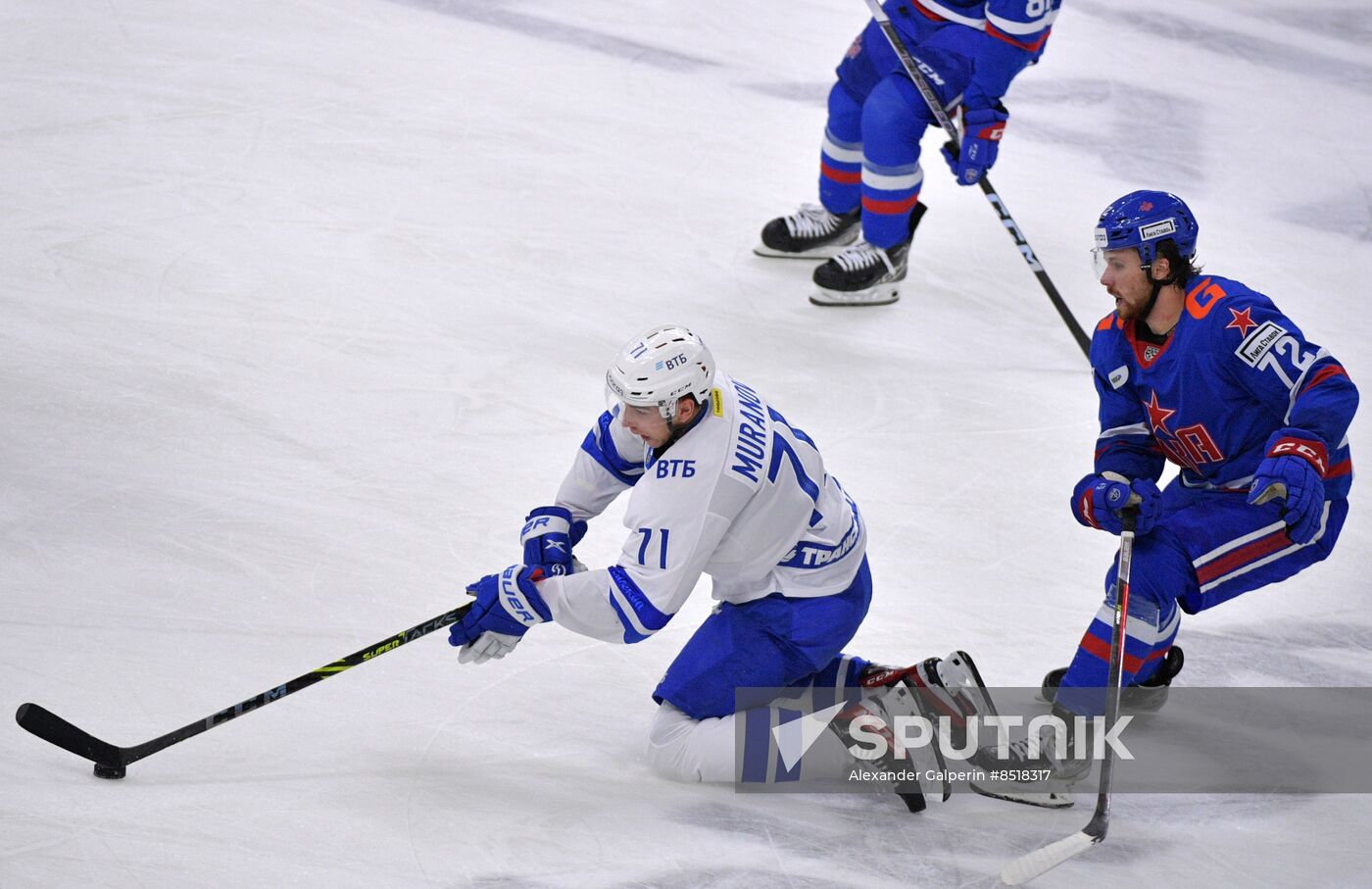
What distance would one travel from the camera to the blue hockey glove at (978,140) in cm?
457

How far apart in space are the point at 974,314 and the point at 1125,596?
2297 millimetres

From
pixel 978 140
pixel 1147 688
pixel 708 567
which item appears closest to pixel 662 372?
pixel 708 567

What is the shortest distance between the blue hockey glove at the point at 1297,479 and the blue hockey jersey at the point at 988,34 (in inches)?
84.6

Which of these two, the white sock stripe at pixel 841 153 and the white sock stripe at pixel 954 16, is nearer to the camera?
the white sock stripe at pixel 954 16

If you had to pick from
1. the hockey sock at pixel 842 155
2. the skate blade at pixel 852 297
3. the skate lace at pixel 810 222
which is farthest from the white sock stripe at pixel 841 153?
the skate blade at pixel 852 297

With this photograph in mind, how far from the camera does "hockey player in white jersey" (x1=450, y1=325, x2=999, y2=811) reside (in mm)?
2576

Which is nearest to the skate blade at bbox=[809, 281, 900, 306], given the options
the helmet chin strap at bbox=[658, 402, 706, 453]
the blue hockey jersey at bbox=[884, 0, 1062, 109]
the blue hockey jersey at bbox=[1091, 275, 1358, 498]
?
the blue hockey jersey at bbox=[884, 0, 1062, 109]

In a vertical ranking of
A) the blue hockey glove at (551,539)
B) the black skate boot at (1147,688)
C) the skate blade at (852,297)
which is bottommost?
the black skate boot at (1147,688)

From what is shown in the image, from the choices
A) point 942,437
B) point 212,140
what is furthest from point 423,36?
point 942,437

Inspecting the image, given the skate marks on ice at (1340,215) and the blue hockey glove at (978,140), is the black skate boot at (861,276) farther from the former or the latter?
the skate marks on ice at (1340,215)

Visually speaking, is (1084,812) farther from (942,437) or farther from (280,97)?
(280,97)

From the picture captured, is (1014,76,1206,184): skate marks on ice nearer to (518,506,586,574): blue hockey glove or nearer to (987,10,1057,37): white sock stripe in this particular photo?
(987,10,1057,37): white sock stripe

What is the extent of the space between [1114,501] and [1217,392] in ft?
1.05

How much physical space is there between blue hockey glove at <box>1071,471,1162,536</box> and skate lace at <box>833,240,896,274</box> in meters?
2.15
